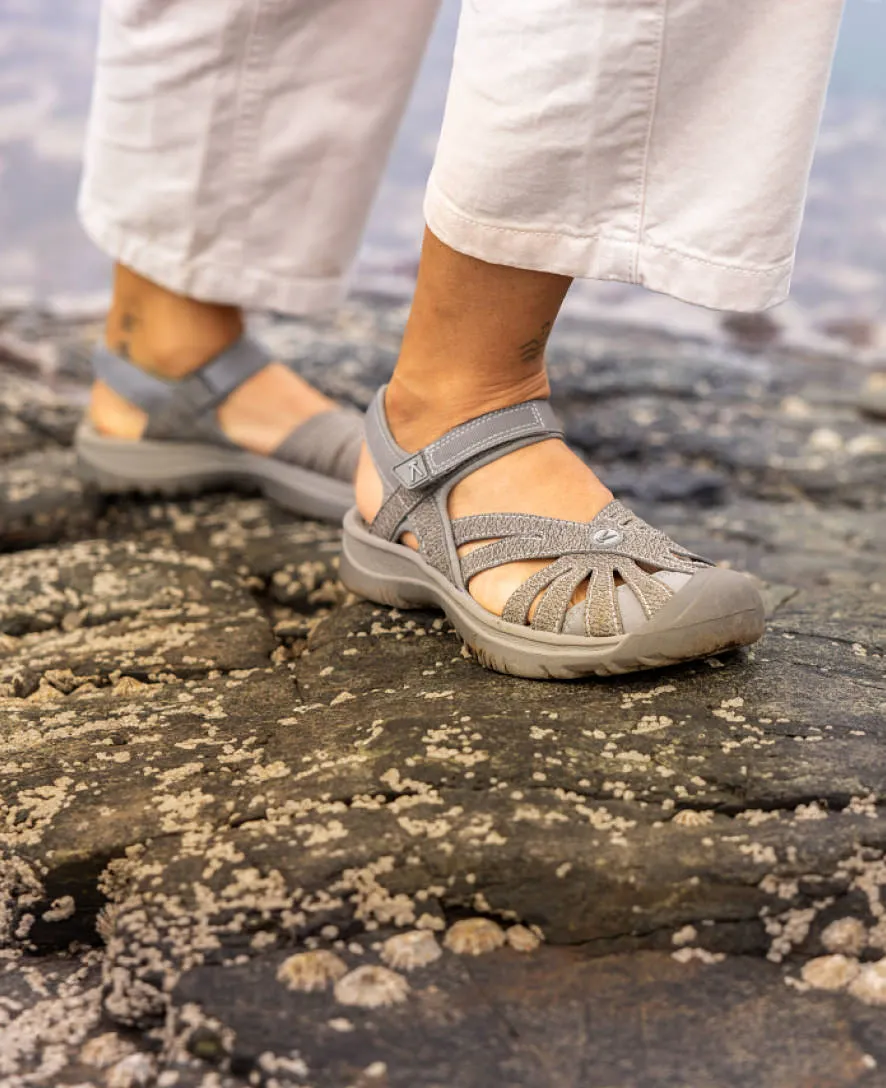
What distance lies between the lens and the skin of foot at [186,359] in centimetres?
173

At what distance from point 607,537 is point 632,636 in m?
0.13

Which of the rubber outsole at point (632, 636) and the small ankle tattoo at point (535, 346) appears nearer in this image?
the rubber outsole at point (632, 636)

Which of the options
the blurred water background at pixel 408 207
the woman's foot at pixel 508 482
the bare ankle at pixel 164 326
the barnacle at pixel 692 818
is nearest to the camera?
the barnacle at pixel 692 818

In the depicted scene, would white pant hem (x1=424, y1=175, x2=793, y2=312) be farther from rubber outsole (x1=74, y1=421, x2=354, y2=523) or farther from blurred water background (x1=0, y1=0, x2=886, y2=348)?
blurred water background (x1=0, y1=0, x2=886, y2=348)

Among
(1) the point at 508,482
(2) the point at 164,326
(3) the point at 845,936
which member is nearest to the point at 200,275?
(2) the point at 164,326

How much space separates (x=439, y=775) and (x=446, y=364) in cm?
48

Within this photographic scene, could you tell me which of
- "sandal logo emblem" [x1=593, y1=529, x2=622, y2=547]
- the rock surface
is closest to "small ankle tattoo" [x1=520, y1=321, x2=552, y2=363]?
"sandal logo emblem" [x1=593, y1=529, x2=622, y2=547]

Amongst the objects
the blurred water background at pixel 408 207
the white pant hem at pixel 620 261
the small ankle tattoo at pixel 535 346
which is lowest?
the blurred water background at pixel 408 207

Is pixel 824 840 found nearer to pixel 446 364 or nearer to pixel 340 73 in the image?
pixel 446 364

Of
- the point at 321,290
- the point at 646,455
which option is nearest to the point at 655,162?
the point at 321,290

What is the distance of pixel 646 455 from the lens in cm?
249

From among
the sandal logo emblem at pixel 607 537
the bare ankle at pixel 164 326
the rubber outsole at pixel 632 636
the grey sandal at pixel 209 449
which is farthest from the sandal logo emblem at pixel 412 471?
the bare ankle at pixel 164 326

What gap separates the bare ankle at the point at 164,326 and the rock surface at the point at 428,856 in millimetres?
574

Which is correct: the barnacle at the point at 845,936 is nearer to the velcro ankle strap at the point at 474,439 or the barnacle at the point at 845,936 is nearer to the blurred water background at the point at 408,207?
the velcro ankle strap at the point at 474,439
